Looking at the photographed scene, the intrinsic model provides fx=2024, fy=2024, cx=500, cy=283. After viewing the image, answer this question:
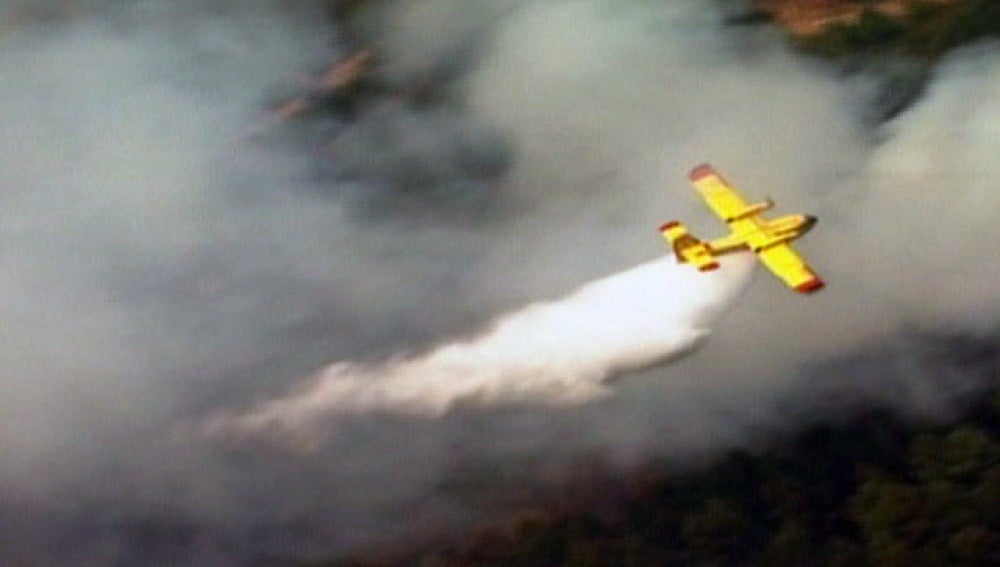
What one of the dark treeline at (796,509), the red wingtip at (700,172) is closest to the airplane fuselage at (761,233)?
the red wingtip at (700,172)

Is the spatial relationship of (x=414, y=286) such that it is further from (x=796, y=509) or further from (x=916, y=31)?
(x=916, y=31)

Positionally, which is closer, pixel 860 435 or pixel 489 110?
pixel 860 435

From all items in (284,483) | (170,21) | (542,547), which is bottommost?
(542,547)

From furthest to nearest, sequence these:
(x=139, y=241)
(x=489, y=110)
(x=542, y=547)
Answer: (x=489, y=110) < (x=139, y=241) < (x=542, y=547)

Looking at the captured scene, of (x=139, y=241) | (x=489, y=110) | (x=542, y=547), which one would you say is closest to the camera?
(x=542, y=547)

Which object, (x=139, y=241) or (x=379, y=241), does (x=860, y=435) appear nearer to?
(x=379, y=241)

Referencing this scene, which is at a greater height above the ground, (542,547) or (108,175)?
(108,175)

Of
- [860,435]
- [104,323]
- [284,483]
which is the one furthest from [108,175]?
[860,435]

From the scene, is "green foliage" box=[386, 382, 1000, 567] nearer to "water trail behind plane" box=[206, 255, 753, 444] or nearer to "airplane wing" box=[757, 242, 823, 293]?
"water trail behind plane" box=[206, 255, 753, 444]
